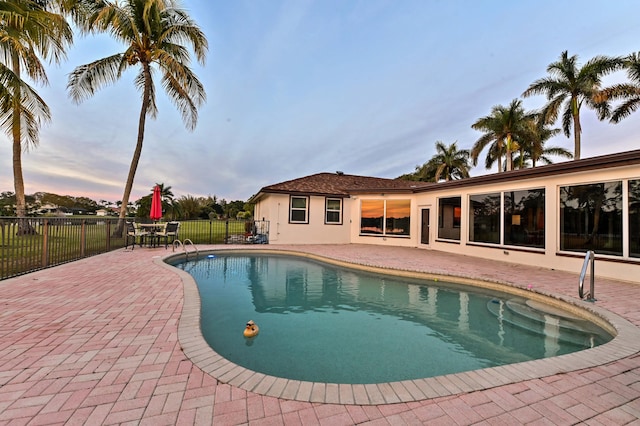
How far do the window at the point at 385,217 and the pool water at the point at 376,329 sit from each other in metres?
7.32

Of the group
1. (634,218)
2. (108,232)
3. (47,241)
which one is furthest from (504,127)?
(47,241)

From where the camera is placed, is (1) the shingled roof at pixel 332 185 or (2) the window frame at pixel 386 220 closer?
(1) the shingled roof at pixel 332 185

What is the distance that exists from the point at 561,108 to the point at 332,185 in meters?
16.6

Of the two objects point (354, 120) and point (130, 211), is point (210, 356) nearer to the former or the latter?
point (354, 120)

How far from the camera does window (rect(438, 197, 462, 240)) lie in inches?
475

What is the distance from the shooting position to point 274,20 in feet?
38.6

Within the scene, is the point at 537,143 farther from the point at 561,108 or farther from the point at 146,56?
the point at 146,56

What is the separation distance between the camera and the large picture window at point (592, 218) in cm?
718

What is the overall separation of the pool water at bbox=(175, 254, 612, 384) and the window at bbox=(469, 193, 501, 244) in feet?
15.3

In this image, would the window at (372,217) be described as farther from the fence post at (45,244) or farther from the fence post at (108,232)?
the fence post at (45,244)

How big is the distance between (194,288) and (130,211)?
134ft

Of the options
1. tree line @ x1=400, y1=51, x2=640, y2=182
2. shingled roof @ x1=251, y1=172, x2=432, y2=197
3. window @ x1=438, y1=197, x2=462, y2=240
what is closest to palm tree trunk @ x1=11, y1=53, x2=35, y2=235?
shingled roof @ x1=251, y1=172, x2=432, y2=197

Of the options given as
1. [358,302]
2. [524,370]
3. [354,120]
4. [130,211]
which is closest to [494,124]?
[354,120]

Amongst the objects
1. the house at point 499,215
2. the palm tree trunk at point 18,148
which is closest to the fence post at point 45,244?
the palm tree trunk at point 18,148
